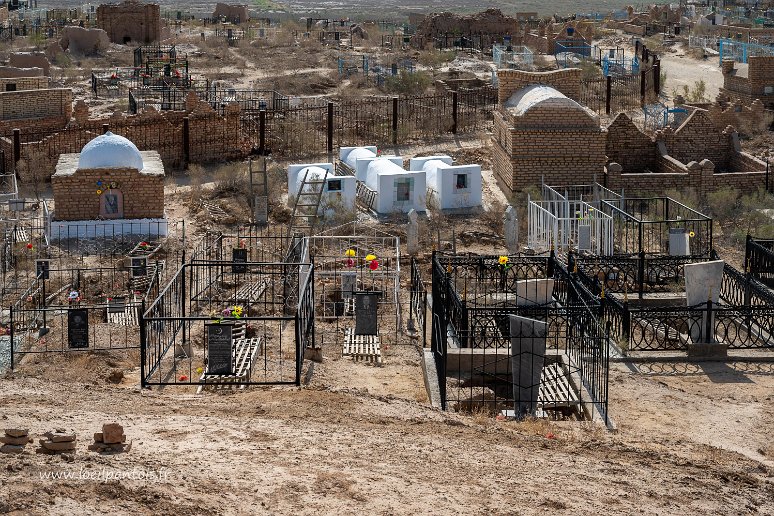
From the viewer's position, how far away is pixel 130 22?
5500 centimetres

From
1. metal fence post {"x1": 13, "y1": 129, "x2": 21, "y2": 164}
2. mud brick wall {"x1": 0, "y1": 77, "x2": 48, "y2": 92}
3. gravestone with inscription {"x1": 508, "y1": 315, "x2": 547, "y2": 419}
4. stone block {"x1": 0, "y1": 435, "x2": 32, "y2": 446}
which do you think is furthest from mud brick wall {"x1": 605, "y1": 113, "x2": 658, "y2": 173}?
stone block {"x1": 0, "y1": 435, "x2": 32, "y2": 446}

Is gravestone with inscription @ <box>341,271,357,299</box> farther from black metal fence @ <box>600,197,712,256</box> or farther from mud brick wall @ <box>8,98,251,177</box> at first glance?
mud brick wall @ <box>8,98,251,177</box>

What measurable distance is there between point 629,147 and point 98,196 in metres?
11.8

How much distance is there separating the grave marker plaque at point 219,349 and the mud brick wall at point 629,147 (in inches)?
572

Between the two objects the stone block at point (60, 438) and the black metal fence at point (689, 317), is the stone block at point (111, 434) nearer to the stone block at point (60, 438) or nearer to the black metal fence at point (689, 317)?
the stone block at point (60, 438)

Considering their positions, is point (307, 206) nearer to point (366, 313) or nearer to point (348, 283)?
point (348, 283)

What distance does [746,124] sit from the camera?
32.2m

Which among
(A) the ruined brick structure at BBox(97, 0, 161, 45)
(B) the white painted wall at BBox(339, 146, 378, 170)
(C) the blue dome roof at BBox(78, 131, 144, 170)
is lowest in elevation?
(B) the white painted wall at BBox(339, 146, 378, 170)

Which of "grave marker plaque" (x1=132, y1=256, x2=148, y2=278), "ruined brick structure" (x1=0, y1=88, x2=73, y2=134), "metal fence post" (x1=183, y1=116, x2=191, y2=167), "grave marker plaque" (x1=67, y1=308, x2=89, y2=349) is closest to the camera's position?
"grave marker plaque" (x1=67, y1=308, x2=89, y2=349)

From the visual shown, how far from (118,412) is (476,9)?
296ft

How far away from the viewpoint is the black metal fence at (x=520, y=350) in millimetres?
14281

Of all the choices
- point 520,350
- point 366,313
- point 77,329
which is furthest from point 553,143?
point 77,329

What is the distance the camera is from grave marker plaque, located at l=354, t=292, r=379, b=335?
17234 mm

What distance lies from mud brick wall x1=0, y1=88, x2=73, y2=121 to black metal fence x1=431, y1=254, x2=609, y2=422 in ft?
52.0
